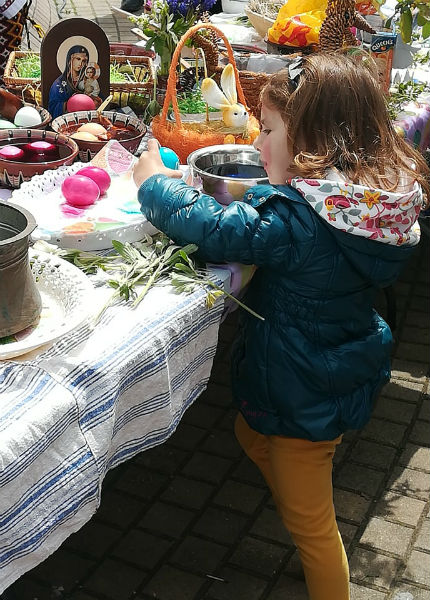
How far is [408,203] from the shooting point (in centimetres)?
185

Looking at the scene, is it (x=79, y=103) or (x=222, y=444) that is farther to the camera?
(x=222, y=444)

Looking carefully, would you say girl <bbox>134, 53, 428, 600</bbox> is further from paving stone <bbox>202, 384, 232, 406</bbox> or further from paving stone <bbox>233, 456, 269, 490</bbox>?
paving stone <bbox>202, 384, 232, 406</bbox>

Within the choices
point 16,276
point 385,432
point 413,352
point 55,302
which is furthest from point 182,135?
point 413,352

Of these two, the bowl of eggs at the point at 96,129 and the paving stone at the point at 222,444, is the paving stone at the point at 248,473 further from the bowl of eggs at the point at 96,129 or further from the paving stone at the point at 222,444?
the bowl of eggs at the point at 96,129

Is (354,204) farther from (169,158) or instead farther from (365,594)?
(365,594)

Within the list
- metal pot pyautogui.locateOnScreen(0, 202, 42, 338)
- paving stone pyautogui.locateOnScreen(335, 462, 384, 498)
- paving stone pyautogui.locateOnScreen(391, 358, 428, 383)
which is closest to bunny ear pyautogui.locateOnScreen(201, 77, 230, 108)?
metal pot pyautogui.locateOnScreen(0, 202, 42, 338)

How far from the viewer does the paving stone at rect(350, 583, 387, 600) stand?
2400mm

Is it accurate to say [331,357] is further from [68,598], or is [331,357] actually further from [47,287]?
[68,598]

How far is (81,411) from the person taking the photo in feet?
4.64

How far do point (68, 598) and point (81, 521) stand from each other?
0.99m

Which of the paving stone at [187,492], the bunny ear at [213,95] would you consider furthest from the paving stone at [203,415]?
the bunny ear at [213,95]

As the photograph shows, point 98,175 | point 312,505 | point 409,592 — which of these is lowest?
point 409,592

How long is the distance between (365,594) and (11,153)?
Result: 1.62m

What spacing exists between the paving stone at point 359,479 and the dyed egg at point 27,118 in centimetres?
159
